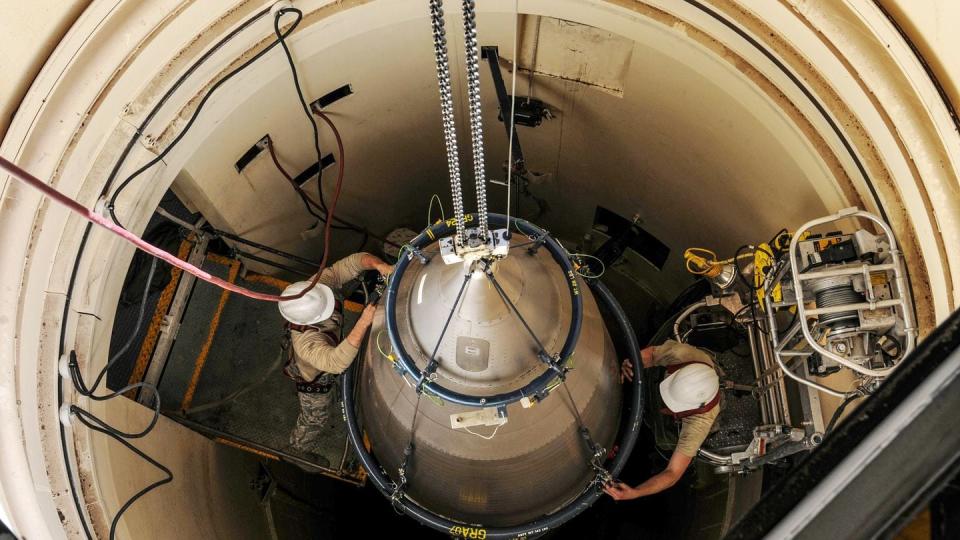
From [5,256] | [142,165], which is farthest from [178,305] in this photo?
[5,256]

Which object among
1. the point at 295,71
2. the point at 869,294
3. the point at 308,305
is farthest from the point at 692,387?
the point at 295,71

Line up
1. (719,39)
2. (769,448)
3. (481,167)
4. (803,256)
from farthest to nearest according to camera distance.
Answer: (769,448), (719,39), (803,256), (481,167)

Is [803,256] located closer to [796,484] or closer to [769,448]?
[769,448]

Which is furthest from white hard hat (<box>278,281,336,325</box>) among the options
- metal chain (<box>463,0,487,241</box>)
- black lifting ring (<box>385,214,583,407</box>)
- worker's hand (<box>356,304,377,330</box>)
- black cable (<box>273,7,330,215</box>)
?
metal chain (<box>463,0,487,241</box>)

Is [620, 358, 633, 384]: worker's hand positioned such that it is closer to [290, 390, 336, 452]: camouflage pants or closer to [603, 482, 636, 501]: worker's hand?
[603, 482, 636, 501]: worker's hand

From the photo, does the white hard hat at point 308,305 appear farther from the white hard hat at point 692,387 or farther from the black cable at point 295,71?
Answer: the white hard hat at point 692,387

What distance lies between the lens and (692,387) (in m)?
4.02

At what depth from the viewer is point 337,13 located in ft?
13.6

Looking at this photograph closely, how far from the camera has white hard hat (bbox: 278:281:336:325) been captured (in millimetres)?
4086

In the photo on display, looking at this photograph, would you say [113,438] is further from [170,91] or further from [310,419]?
[170,91]

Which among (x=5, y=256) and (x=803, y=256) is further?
(x=803, y=256)

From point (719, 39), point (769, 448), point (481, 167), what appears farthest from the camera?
point (769, 448)

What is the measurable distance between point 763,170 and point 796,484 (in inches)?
120

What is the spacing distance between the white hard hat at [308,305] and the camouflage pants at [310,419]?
34.4 inches
